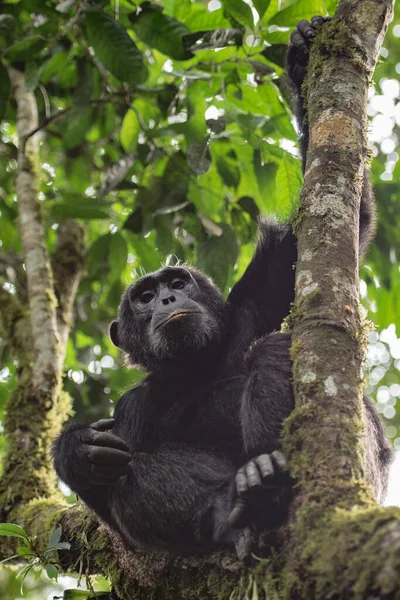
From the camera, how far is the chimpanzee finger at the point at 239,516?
Answer: 2.58 metres

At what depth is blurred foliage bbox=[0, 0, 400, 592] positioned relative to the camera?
4.75 m

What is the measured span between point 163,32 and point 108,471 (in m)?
3.17

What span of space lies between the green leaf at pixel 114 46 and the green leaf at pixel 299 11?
3.48 feet

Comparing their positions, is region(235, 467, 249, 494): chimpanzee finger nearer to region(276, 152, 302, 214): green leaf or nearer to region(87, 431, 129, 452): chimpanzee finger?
region(87, 431, 129, 452): chimpanzee finger

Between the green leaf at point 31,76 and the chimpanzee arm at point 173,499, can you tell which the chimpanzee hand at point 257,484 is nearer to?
the chimpanzee arm at point 173,499

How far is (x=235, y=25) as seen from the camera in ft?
15.4

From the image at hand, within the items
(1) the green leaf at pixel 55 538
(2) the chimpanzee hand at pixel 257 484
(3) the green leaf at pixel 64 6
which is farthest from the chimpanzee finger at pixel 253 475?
(3) the green leaf at pixel 64 6

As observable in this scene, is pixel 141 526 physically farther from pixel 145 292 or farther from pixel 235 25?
pixel 235 25

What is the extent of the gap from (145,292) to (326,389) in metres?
2.69

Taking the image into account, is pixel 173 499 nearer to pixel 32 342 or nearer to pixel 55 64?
pixel 32 342

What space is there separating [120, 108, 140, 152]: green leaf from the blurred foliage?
1 centimetres

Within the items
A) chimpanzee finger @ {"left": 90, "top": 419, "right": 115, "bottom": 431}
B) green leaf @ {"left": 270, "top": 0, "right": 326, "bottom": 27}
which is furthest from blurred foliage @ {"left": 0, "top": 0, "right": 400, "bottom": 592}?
chimpanzee finger @ {"left": 90, "top": 419, "right": 115, "bottom": 431}

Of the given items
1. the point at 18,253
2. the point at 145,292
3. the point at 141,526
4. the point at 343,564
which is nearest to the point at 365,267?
the point at 145,292

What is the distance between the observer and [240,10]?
459cm
